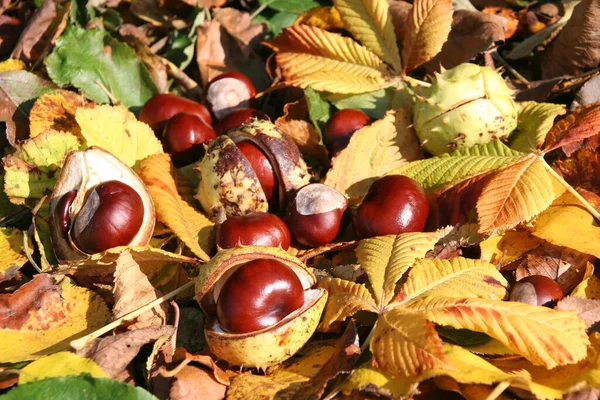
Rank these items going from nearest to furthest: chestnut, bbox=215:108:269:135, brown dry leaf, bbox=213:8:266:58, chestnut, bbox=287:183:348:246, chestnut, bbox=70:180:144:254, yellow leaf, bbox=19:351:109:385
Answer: yellow leaf, bbox=19:351:109:385
chestnut, bbox=70:180:144:254
chestnut, bbox=287:183:348:246
chestnut, bbox=215:108:269:135
brown dry leaf, bbox=213:8:266:58

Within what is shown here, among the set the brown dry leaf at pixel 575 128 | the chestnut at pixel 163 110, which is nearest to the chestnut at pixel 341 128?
the chestnut at pixel 163 110

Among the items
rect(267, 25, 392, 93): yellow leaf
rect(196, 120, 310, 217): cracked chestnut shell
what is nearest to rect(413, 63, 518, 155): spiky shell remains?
rect(267, 25, 392, 93): yellow leaf

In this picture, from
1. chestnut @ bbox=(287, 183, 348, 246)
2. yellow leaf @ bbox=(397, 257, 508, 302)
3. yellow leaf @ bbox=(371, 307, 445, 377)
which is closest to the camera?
yellow leaf @ bbox=(371, 307, 445, 377)

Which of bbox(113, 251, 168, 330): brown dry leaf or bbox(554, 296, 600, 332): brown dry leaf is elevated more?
bbox(113, 251, 168, 330): brown dry leaf

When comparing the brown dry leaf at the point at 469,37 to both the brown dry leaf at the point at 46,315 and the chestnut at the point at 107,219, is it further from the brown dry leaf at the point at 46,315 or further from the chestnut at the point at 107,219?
the brown dry leaf at the point at 46,315

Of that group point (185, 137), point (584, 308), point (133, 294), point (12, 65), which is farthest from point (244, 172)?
point (12, 65)

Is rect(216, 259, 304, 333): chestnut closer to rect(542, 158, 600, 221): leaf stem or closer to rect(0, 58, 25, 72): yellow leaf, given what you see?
rect(542, 158, 600, 221): leaf stem
